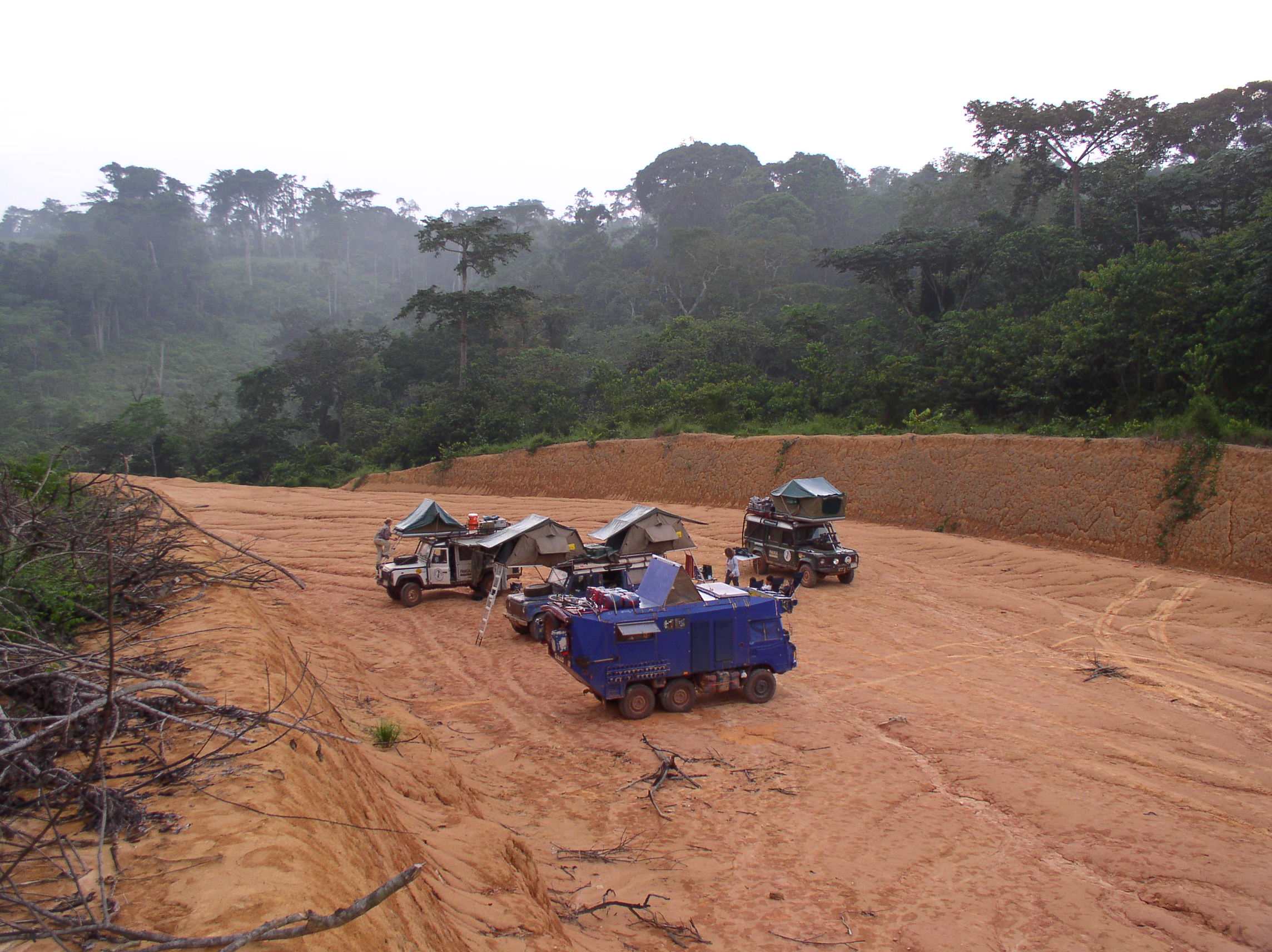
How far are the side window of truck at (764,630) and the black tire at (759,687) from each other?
1.53 feet

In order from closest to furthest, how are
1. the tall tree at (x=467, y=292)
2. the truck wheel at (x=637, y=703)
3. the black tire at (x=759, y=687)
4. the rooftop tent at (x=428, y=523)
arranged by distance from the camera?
1. the truck wheel at (x=637, y=703)
2. the black tire at (x=759, y=687)
3. the rooftop tent at (x=428, y=523)
4. the tall tree at (x=467, y=292)

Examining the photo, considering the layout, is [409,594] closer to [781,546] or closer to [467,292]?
[781,546]

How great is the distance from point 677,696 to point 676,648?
0.70m

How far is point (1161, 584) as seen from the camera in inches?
672

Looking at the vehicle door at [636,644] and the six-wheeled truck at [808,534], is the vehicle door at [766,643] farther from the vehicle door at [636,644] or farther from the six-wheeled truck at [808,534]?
the six-wheeled truck at [808,534]

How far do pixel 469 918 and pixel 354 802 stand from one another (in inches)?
44.6

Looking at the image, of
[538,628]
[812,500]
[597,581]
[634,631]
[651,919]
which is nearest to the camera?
[651,919]

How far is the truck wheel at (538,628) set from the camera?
13.5 metres

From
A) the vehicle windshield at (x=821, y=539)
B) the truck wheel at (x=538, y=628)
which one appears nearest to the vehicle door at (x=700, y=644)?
the truck wheel at (x=538, y=628)

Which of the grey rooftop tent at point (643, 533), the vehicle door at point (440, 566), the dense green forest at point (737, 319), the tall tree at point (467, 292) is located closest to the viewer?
the grey rooftop tent at point (643, 533)

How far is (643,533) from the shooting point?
1537 centimetres

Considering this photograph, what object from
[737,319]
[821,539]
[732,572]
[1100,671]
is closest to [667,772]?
[732,572]

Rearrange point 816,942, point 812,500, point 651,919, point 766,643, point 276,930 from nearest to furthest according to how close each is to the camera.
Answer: point 276,930 < point 816,942 < point 651,919 < point 766,643 < point 812,500

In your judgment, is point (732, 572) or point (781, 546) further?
point (781, 546)
